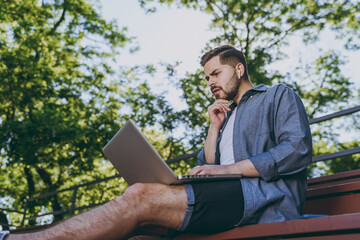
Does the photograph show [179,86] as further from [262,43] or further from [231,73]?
[231,73]

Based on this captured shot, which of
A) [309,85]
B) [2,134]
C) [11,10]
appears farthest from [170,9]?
[2,134]

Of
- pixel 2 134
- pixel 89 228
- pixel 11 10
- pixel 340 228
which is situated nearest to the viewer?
pixel 340 228

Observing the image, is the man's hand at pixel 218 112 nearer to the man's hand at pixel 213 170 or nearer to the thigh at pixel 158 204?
the man's hand at pixel 213 170

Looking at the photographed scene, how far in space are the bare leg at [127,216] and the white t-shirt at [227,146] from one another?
641 millimetres

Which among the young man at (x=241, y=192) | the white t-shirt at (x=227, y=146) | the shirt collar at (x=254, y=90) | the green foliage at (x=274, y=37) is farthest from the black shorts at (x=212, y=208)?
the green foliage at (x=274, y=37)

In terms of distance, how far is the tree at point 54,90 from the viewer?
8.36m

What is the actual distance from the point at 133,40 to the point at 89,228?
38.9 feet

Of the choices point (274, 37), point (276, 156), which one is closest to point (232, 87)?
point (276, 156)

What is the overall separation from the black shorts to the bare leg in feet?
0.14

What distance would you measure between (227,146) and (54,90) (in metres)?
8.92

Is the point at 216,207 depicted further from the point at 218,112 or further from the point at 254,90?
the point at 218,112

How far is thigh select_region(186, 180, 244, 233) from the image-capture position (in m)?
1.50

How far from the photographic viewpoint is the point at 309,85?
12914 millimetres

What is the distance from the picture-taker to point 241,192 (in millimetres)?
1596
